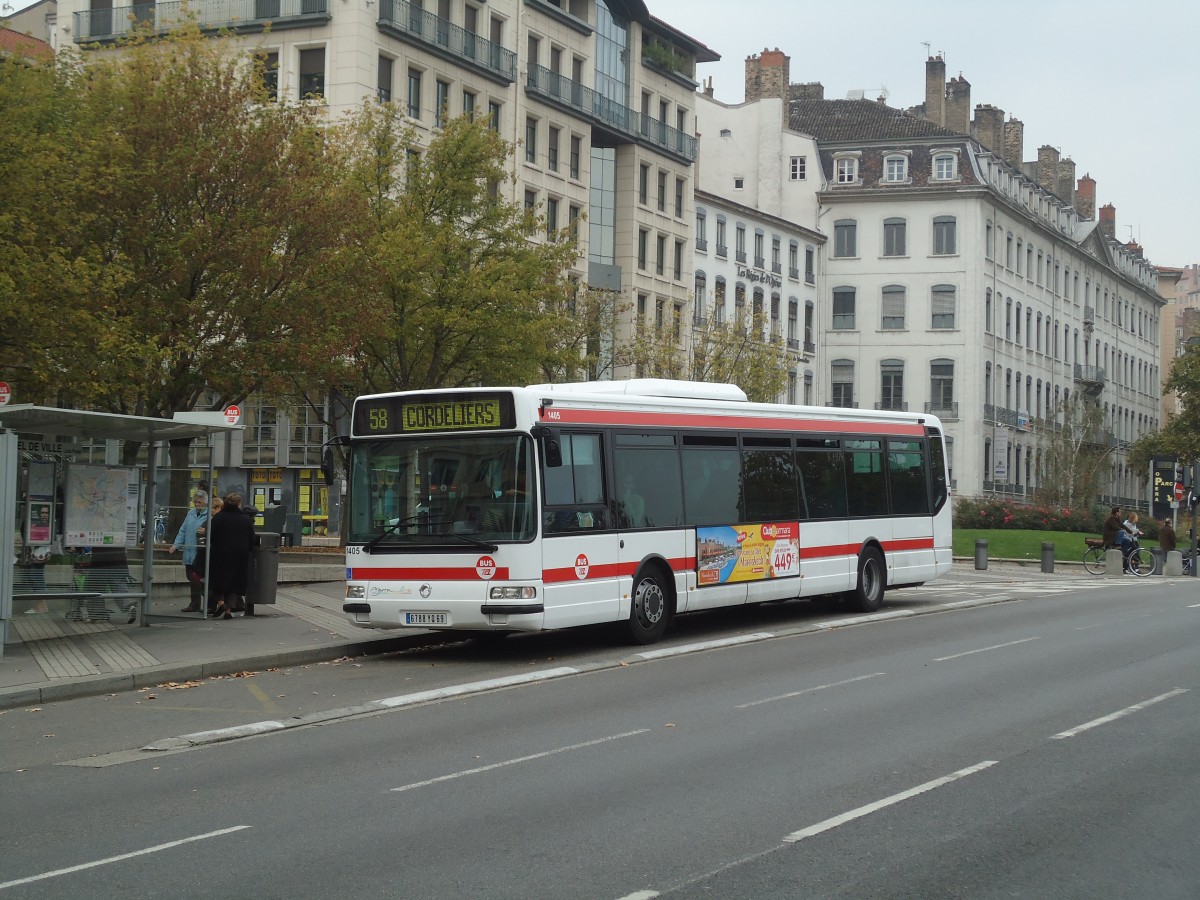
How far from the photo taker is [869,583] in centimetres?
2355

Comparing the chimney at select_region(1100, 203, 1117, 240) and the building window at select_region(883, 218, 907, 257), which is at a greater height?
the chimney at select_region(1100, 203, 1117, 240)

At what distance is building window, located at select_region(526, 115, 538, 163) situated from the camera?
58250mm

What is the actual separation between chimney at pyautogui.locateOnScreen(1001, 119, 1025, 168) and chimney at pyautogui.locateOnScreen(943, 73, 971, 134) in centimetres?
684

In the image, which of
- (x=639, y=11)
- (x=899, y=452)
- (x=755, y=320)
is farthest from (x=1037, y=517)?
(x=899, y=452)

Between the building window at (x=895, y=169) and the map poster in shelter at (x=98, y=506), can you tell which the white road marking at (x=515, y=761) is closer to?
the map poster in shelter at (x=98, y=506)

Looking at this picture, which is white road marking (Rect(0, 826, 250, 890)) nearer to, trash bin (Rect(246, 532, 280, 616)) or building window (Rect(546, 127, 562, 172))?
trash bin (Rect(246, 532, 280, 616))

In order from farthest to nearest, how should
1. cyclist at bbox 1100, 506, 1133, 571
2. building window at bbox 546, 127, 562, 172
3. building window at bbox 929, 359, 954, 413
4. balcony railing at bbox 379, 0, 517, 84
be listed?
building window at bbox 929, 359, 954, 413
building window at bbox 546, 127, 562, 172
balcony railing at bbox 379, 0, 517, 84
cyclist at bbox 1100, 506, 1133, 571

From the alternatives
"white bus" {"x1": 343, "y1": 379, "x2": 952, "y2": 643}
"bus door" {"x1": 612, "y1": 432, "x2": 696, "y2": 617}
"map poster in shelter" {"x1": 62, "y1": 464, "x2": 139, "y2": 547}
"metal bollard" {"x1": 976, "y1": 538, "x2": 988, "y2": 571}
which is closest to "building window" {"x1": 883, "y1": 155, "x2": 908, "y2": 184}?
"metal bollard" {"x1": 976, "y1": 538, "x2": 988, "y2": 571}

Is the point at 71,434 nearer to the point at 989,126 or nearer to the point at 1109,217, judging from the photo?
the point at 989,126

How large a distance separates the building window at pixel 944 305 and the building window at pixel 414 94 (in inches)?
1638

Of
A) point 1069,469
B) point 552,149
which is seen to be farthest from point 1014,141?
point 552,149

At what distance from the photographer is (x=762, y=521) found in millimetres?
20797

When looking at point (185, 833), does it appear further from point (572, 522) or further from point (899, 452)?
point (899, 452)

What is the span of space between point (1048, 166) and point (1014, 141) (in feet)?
25.2
